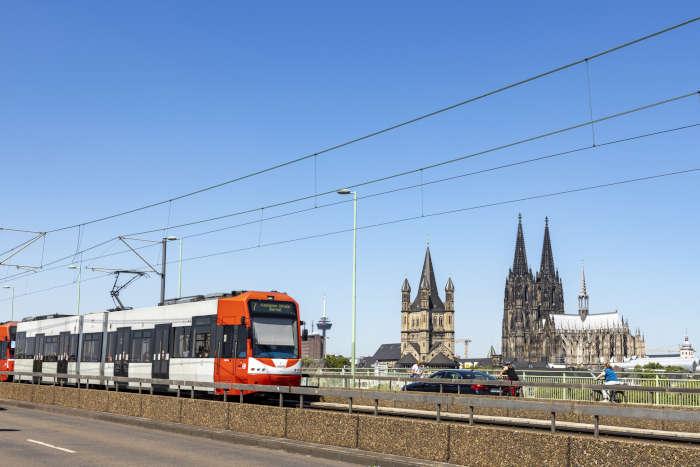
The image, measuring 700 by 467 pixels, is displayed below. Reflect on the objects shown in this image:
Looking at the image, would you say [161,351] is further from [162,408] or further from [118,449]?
[118,449]

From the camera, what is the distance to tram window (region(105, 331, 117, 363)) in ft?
116

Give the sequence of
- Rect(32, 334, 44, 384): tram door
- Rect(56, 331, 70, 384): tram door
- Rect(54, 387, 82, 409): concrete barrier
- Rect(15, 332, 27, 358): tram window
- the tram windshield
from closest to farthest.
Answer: the tram windshield
Rect(54, 387, 82, 409): concrete barrier
Rect(56, 331, 70, 384): tram door
Rect(32, 334, 44, 384): tram door
Rect(15, 332, 27, 358): tram window

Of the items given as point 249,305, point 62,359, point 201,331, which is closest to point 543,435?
point 249,305

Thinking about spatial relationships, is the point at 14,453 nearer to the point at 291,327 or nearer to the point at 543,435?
the point at 543,435

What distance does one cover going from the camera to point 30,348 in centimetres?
4506

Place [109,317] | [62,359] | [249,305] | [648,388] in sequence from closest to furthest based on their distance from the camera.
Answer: [648,388]
[249,305]
[109,317]
[62,359]

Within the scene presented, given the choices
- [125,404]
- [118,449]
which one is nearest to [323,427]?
[118,449]

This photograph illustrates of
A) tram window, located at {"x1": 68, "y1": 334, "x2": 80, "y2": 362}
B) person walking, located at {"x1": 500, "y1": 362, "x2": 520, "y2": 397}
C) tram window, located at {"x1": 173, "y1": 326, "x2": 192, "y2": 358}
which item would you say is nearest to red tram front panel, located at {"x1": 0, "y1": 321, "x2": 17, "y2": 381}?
tram window, located at {"x1": 68, "y1": 334, "x2": 80, "y2": 362}

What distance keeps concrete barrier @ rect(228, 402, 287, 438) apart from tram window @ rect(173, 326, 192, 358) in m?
10.5

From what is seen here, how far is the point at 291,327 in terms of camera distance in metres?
Answer: 28.6

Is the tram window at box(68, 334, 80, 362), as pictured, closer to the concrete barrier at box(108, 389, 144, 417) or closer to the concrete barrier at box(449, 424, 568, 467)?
the concrete barrier at box(108, 389, 144, 417)

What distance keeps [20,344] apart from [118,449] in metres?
33.7

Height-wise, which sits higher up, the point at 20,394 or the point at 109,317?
the point at 109,317

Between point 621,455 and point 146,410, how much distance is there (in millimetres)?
15584
